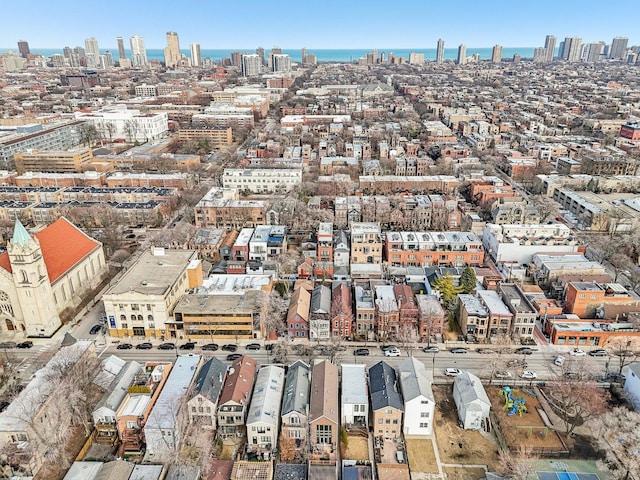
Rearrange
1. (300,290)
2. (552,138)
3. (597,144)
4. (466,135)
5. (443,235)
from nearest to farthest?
1. (300,290)
2. (443,235)
3. (597,144)
4. (552,138)
5. (466,135)

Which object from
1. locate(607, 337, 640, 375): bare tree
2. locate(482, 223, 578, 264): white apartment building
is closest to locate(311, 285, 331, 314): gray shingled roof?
locate(482, 223, 578, 264): white apartment building

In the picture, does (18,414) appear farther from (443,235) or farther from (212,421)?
(443,235)

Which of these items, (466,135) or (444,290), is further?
(466,135)

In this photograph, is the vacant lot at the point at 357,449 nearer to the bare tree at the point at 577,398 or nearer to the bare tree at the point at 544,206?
the bare tree at the point at 577,398

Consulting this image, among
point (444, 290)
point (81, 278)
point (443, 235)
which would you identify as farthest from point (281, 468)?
point (443, 235)

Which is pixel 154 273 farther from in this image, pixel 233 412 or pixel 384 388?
pixel 384 388

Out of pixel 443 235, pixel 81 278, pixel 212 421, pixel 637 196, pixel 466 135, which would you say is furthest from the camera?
pixel 466 135

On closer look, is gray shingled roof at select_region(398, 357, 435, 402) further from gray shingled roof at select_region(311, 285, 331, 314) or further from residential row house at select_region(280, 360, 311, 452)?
gray shingled roof at select_region(311, 285, 331, 314)
